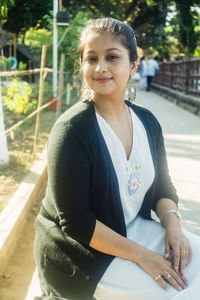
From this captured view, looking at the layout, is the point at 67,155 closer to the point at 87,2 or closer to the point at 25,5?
the point at 25,5

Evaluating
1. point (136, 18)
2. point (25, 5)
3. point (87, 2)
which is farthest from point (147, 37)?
point (25, 5)

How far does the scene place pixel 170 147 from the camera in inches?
239

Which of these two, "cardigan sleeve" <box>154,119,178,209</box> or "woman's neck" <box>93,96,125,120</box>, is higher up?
"woman's neck" <box>93,96,125,120</box>

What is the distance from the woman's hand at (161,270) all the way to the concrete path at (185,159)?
151 cm

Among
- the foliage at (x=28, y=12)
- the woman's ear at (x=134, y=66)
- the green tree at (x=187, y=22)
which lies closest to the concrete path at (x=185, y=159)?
the woman's ear at (x=134, y=66)

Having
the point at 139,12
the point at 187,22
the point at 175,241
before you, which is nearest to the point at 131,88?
the point at 175,241

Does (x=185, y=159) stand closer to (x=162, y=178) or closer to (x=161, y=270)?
(x=162, y=178)

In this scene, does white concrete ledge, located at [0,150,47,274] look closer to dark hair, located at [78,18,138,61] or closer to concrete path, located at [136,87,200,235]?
concrete path, located at [136,87,200,235]

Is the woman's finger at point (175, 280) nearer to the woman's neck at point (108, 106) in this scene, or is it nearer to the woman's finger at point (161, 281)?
the woman's finger at point (161, 281)

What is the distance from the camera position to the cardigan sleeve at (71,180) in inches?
62.9

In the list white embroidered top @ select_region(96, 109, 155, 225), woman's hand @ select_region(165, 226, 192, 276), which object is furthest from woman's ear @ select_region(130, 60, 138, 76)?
woman's hand @ select_region(165, 226, 192, 276)

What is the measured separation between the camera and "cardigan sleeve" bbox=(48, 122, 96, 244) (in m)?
1.60

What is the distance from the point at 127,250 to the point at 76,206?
0.30 meters

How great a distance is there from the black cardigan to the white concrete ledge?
35.5 inches
